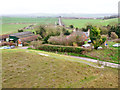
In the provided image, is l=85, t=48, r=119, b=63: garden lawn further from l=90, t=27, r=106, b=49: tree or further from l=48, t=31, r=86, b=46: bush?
l=48, t=31, r=86, b=46: bush

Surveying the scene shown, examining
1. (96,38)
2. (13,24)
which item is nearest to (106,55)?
(96,38)

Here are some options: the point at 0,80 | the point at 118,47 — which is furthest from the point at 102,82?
the point at 118,47

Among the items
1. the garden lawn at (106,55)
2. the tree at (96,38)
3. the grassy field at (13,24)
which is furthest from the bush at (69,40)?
the grassy field at (13,24)

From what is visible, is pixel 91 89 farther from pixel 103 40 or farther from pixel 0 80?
pixel 103 40

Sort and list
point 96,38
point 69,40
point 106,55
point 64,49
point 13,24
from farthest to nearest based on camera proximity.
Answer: point 13,24
point 69,40
point 96,38
point 64,49
point 106,55

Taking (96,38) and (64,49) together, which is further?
(96,38)

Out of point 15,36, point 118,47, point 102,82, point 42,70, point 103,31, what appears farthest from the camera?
point 103,31

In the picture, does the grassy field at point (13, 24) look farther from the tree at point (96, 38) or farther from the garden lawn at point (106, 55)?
the garden lawn at point (106, 55)

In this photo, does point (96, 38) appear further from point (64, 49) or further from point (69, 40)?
point (64, 49)

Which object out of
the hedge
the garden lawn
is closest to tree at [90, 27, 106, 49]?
the garden lawn

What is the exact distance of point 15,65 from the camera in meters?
12.1

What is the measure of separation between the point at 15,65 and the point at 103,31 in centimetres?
4132

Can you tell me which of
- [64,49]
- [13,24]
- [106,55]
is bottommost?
[106,55]

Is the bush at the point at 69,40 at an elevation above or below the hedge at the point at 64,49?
above
